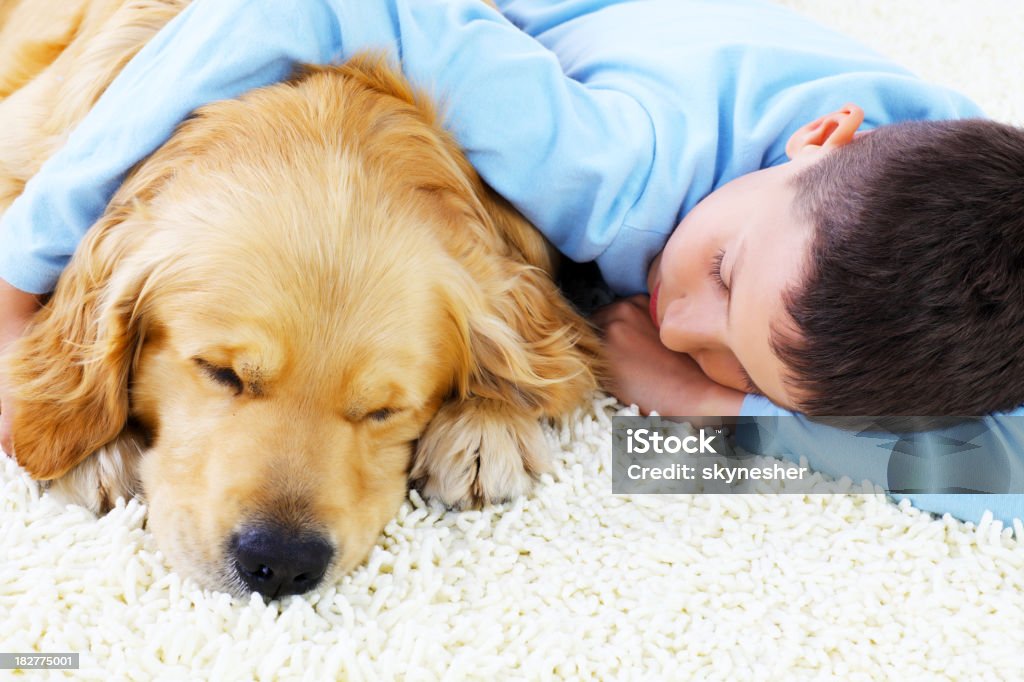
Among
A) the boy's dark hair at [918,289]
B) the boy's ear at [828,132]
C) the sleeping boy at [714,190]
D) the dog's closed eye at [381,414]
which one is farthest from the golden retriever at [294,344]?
the boy's ear at [828,132]

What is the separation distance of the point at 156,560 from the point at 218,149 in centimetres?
73

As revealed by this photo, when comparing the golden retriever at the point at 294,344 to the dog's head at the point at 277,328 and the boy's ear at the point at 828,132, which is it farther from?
the boy's ear at the point at 828,132

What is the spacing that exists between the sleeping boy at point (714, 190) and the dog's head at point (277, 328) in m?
0.12

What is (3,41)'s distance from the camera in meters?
2.70

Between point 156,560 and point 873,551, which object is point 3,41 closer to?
point 156,560

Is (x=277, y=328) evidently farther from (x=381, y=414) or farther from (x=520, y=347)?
(x=520, y=347)

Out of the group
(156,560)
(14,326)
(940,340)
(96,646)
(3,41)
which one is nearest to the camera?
(96,646)

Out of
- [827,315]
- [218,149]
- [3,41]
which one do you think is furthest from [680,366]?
[3,41]

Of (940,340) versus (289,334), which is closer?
(289,334)

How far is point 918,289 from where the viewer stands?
164cm

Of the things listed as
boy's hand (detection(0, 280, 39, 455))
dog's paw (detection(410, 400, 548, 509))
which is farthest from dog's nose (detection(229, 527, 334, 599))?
boy's hand (detection(0, 280, 39, 455))

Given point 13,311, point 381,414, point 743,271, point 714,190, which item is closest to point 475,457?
point 381,414

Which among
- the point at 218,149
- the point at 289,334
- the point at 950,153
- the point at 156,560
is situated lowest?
the point at 156,560

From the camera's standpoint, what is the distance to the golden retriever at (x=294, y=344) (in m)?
1.51
